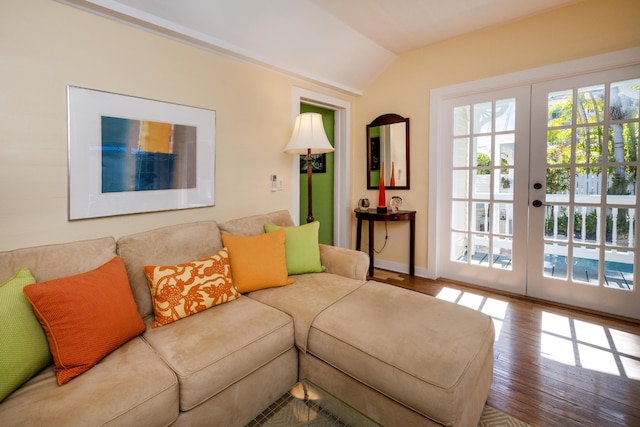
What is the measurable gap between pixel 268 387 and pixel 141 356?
59cm

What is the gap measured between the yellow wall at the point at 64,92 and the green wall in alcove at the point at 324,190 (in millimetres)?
1603

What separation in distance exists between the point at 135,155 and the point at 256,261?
1.06 meters

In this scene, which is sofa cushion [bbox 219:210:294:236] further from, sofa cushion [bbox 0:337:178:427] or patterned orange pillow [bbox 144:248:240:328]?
sofa cushion [bbox 0:337:178:427]

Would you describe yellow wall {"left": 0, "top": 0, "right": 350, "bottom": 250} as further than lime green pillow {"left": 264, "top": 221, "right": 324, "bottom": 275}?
No

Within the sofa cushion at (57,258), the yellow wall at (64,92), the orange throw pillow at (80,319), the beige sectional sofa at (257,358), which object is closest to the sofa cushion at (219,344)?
the beige sectional sofa at (257,358)

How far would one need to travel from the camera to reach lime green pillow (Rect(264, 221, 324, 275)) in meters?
2.15

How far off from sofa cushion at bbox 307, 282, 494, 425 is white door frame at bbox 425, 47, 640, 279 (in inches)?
69.4

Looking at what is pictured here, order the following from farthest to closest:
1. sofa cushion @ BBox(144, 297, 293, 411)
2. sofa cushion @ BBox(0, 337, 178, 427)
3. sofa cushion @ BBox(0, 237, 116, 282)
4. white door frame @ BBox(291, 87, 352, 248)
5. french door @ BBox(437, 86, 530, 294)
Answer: white door frame @ BBox(291, 87, 352, 248), french door @ BBox(437, 86, 530, 294), sofa cushion @ BBox(0, 237, 116, 282), sofa cushion @ BBox(144, 297, 293, 411), sofa cushion @ BBox(0, 337, 178, 427)

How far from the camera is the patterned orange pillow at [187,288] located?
1.52 metres

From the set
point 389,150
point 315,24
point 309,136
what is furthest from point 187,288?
point 389,150

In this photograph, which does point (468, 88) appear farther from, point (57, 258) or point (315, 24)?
point (57, 258)

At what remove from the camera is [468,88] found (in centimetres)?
298

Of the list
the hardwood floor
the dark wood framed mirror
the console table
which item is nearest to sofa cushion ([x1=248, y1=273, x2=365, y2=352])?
the hardwood floor

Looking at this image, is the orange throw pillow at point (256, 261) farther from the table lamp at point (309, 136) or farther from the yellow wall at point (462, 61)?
the yellow wall at point (462, 61)
